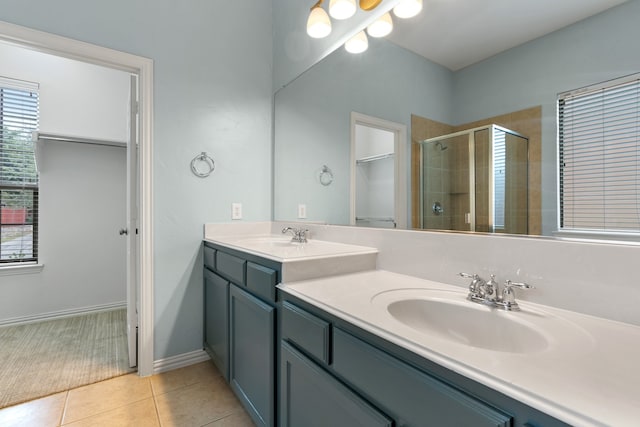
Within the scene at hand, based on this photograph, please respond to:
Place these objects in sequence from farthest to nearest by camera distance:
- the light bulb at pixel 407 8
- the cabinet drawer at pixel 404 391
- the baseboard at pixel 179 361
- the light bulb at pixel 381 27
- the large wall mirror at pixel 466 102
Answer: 1. the baseboard at pixel 179 361
2. the light bulb at pixel 381 27
3. the light bulb at pixel 407 8
4. the large wall mirror at pixel 466 102
5. the cabinet drawer at pixel 404 391

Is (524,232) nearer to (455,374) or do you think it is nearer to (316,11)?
(455,374)

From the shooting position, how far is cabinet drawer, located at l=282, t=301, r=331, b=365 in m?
0.86

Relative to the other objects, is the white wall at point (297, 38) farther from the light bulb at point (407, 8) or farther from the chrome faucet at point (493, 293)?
the chrome faucet at point (493, 293)

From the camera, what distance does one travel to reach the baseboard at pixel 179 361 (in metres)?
1.89

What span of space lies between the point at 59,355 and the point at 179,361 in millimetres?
921

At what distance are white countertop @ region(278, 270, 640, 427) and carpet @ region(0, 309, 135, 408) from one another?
1.86 meters

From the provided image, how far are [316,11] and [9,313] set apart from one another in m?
3.48

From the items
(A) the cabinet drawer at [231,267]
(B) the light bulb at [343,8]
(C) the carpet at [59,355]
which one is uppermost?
(B) the light bulb at [343,8]

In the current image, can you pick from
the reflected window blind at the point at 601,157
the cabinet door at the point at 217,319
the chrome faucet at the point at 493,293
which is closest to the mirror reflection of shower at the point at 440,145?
the reflected window blind at the point at 601,157

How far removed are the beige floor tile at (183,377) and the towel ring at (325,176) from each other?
1.41m

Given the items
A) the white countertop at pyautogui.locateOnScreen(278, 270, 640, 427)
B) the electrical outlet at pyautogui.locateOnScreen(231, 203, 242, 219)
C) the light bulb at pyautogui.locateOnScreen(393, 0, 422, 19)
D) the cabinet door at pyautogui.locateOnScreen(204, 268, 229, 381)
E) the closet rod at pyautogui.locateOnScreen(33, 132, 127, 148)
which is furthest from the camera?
the closet rod at pyautogui.locateOnScreen(33, 132, 127, 148)

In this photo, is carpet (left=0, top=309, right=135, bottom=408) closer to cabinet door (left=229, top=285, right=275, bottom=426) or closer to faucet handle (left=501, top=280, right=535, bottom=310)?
cabinet door (left=229, top=285, right=275, bottom=426)

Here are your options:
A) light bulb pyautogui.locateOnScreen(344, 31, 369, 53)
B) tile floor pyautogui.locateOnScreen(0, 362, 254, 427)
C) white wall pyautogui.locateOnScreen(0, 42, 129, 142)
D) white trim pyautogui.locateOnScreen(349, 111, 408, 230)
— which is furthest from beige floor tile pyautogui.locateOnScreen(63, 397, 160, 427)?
white wall pyautogui.locateOnScreen(0, 42, 129, 142)

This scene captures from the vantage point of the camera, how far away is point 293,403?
3.34ft
